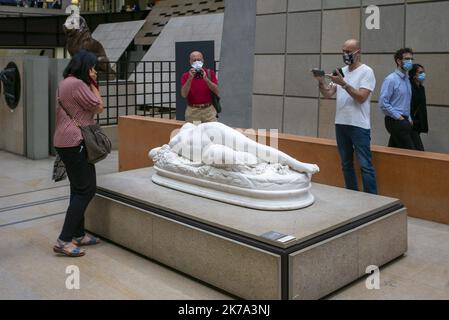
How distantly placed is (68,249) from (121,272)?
1.84 feet

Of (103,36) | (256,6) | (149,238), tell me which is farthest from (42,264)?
(103,36)

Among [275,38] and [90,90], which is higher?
[275,38]

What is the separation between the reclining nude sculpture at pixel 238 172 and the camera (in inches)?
151

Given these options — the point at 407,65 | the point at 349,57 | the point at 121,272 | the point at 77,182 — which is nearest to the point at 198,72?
the point at 349,57

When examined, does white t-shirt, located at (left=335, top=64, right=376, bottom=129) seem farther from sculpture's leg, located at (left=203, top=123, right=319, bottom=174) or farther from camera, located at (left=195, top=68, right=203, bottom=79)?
camera, located at (left=195, top=68, right=203, bottom=79)

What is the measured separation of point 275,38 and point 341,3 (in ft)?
4.06

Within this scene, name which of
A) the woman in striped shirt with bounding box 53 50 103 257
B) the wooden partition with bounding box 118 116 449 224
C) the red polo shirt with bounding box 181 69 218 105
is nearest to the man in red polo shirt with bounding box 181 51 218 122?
the red polo shirt with bounding box 181 69 218 105

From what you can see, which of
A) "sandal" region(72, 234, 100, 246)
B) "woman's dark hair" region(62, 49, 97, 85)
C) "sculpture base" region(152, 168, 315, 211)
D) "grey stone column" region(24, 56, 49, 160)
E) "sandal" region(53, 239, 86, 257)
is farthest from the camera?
"grey stone column" region(24, 56, 49, 160)

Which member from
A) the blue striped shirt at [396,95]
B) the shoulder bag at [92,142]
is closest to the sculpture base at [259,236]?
Result: the shoulder bag at [92,142]

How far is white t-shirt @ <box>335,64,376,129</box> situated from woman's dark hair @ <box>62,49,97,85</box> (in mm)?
2396

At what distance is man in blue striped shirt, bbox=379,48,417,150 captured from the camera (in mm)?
5262

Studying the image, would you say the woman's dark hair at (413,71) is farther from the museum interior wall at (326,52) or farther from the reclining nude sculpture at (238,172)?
the reclining nude sculpture at (238,172)
